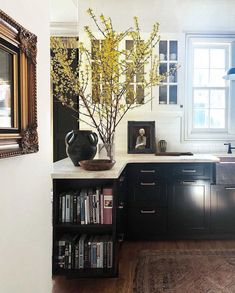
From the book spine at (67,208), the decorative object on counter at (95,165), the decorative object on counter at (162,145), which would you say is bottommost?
the book spine at (67,208)

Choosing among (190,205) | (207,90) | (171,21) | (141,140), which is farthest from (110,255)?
(171,21)

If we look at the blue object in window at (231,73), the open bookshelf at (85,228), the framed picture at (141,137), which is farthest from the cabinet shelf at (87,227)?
the blue object in window at (231,73)

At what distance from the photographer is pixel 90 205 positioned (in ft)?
8.00

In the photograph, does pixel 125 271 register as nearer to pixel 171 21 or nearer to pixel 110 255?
pixel 110 255

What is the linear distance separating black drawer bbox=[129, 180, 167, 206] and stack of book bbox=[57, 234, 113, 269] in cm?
103

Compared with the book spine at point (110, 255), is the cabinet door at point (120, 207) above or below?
above

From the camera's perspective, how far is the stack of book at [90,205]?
244 cm

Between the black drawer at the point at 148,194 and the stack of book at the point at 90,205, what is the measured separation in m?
1.02

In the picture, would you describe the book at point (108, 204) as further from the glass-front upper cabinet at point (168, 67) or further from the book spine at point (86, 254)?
the glass-front upper cabinet at point (168, 67)

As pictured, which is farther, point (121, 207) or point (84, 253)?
point (121, 207)

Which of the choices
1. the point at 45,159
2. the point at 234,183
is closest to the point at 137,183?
the point at 234,183

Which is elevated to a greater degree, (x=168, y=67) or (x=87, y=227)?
(x=168, y=67)

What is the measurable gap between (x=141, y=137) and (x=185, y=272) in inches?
70.8

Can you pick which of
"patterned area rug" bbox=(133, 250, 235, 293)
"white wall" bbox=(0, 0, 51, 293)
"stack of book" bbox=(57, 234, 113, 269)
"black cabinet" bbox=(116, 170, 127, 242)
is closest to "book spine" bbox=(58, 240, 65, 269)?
"stack of book" bbox=(57, 234, 113, 269)
